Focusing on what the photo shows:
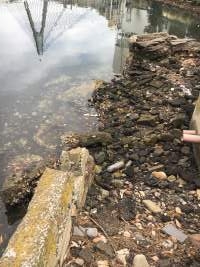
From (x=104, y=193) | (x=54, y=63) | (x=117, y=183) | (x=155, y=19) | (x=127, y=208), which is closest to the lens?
(x=127, y=208)

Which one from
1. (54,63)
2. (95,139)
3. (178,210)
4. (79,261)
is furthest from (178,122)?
(54,63)

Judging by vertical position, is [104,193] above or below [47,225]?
below

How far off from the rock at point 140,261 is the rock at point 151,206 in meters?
1.03

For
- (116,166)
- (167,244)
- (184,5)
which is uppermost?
(167,244)

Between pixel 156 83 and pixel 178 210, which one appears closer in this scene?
pixel 178 210

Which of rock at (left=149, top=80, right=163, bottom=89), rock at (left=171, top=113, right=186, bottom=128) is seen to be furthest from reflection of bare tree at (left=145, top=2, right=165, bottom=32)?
rock at (left=171, top=113, right=186, bottom=128)

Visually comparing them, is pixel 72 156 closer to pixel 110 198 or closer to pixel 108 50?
pixel 110 198

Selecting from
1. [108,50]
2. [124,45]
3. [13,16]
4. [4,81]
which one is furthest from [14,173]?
[13,16]

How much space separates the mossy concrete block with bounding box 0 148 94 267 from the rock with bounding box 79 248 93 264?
0.20 m

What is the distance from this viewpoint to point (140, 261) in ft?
14.3

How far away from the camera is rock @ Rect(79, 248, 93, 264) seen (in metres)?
4.31

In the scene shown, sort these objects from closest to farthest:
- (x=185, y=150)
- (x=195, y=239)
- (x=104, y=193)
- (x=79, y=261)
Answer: (x=79, y=261) → (x=195, y=239) → (x=104, y=193) → (x=185, y=150)

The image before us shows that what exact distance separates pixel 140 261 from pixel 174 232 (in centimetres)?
Answer: 78

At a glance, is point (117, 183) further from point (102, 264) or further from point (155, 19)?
point (155, 19)
